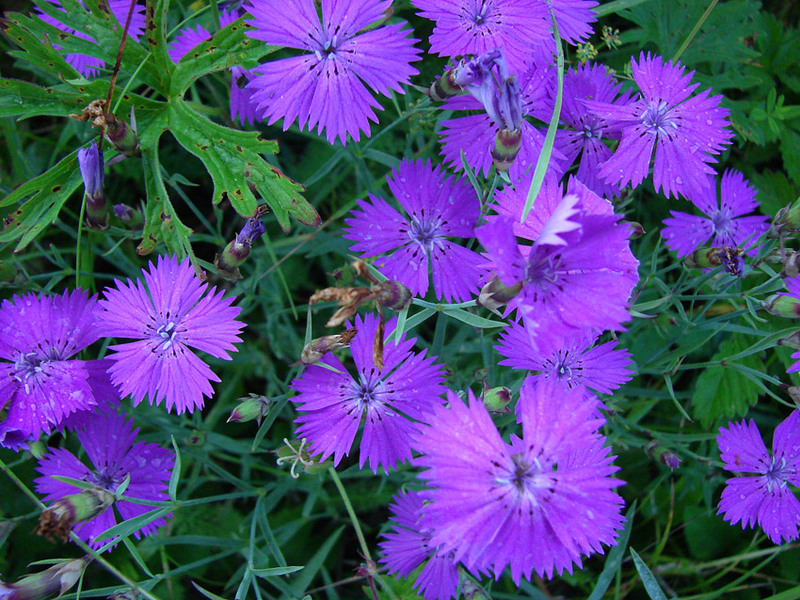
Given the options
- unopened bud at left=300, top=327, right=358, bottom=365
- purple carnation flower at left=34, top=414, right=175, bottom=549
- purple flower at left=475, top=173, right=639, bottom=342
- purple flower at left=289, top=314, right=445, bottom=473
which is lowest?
purple carnation flower at left=34, top=414, right=175, bottom=549

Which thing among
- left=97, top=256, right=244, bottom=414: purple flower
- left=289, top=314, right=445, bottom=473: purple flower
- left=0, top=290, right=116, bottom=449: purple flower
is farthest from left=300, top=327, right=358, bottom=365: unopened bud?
left=0, top=290, right=116, bottom=449: purple flower

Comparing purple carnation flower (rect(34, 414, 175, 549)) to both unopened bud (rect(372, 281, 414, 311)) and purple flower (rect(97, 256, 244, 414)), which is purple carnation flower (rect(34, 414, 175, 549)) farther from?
unopened bud (rect(372, 281, 414, 311))

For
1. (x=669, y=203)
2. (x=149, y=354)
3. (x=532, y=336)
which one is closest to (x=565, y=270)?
(x=532, y=336)

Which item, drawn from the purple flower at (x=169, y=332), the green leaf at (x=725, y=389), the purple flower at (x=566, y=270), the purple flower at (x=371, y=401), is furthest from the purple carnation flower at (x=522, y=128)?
the green leaf at (x=725, y=389)

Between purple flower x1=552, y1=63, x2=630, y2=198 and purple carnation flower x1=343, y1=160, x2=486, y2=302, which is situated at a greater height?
purple flower x1=552, y1=63, x2=630, y2=198

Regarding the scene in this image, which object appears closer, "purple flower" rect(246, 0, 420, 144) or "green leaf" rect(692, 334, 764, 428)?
"purple flower" rect(246, 0, 420, 144)

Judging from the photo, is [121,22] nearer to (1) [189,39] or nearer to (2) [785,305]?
(1) [189,39]
